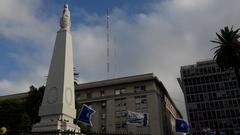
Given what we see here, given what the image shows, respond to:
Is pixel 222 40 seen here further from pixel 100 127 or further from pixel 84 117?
pixel 100 127

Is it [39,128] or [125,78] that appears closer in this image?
[39,128]

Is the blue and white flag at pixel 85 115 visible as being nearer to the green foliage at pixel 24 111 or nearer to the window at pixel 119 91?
the green foliage at pixel 24 111

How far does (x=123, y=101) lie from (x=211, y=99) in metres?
30.2

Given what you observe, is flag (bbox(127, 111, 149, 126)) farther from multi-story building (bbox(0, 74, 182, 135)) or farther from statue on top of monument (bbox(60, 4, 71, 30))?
multi-story building (bbox(0, 74, 182, 135))

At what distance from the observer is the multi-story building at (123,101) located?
57844mm

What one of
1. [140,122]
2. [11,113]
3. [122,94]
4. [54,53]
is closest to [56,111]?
[54,53]

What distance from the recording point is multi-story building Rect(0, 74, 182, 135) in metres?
57.8

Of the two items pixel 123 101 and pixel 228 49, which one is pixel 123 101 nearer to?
pixel 123 101

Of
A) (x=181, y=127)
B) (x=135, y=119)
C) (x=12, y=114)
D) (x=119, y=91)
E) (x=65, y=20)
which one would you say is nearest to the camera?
(x=181, y=127)

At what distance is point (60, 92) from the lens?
19625 mm

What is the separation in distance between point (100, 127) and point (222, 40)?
114 ft

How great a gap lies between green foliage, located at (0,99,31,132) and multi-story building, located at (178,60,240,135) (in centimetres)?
4969

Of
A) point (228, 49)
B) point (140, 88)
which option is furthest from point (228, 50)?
point (140, 88)

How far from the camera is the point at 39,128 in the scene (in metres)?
19.0
